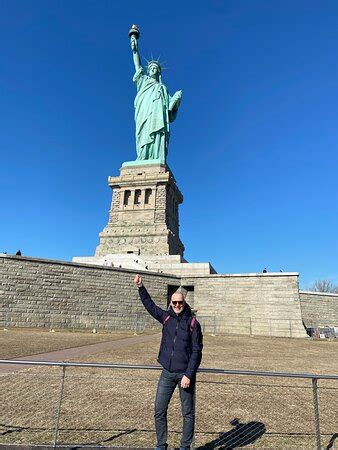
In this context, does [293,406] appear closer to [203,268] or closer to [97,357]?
[97,357]

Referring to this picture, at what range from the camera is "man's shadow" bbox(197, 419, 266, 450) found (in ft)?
14.6

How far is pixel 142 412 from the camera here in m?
5.61

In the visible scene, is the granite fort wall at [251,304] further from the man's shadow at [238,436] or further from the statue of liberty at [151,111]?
the statue of liberty at [151,111]

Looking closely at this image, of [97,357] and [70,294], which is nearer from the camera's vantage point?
[97,357]

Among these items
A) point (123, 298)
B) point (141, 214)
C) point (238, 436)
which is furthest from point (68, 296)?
point (238, 436)

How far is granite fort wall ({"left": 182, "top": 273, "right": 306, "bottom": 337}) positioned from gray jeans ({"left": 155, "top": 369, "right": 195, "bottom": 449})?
22.8 meters

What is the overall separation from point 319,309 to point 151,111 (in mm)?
34251

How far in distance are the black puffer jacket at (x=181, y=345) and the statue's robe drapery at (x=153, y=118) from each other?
142ft

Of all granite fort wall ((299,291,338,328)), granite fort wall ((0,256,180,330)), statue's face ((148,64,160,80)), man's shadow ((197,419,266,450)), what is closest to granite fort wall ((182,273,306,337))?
granite fort wall ((0,256,180,330))

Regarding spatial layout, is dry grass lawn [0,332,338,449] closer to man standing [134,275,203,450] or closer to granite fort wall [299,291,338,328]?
man standing [134,275,203,450]

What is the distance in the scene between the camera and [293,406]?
6277mm

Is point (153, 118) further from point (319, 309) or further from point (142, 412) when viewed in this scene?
point (142, 412)

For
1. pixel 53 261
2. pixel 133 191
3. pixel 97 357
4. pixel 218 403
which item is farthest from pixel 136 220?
pixel 218 403

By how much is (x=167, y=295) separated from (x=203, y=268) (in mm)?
4538
